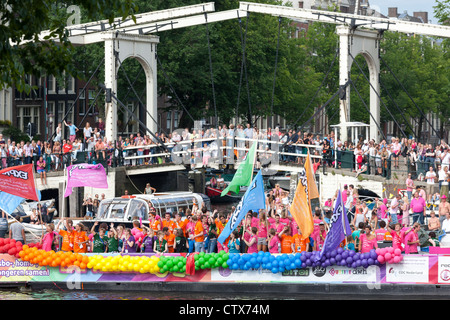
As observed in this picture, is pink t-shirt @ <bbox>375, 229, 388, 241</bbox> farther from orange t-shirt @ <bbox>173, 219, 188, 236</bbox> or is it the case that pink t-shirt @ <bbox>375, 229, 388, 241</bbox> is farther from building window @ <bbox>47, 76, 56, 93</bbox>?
building window @ <bbox>47, 76, 56, 93</bbox>

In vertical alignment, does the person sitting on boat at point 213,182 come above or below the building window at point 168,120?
below

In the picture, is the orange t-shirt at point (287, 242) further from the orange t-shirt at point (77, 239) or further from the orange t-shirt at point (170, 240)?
the orange t-shirt at point (77, 239)

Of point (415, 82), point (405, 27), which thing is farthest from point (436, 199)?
point (415, 82)

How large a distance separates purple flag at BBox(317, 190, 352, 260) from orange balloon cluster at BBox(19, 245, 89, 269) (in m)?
5.90

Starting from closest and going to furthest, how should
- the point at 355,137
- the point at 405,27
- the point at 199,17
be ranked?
the point at 405,27, the point at 199,17, the point at 355,137

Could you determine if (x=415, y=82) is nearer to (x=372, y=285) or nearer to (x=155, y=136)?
(x=155, y=136)

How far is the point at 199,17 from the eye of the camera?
1700 inches

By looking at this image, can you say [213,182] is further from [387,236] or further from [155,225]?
[387,236]

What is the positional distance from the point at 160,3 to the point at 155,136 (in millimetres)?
14484

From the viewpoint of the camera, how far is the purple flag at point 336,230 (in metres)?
22.3

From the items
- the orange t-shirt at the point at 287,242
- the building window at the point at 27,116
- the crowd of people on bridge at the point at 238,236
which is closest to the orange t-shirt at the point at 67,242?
the crowd of people on bridge at the point at 238,236

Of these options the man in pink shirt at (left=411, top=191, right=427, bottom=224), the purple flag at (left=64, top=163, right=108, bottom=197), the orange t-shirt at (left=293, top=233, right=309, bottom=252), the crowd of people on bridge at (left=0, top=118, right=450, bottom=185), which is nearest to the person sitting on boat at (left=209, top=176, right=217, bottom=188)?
the crowd of people on bridge at (left=0, top=118, right=450, bottom=185)

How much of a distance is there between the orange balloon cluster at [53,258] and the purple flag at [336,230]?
5898mm

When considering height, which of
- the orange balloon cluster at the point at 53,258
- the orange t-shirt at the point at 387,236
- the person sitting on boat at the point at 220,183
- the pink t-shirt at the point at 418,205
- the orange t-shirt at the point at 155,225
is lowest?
the orange balloon cluster at the point at 53,258
